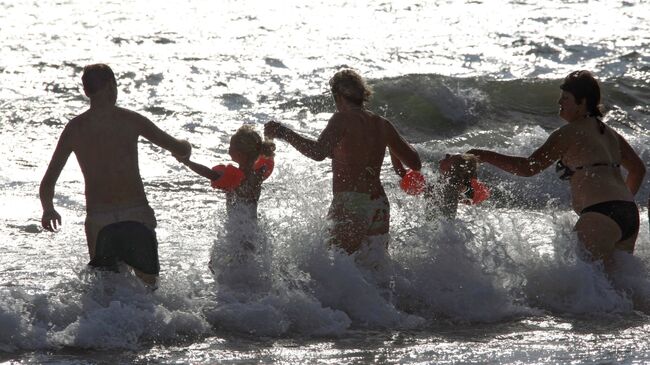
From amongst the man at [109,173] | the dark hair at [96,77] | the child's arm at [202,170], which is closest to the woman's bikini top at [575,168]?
the child's arm at [202,170]

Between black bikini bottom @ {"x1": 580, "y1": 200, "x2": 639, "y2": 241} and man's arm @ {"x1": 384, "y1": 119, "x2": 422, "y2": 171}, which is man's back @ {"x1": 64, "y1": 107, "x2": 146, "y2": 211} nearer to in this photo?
man's arm @ {"x1": 384, "y1": 119, "x2": 422, "y2": 171}

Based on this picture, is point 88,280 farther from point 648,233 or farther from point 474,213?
point 648,233

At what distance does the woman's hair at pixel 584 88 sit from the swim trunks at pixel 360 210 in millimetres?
1432

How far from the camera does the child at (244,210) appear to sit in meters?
6.97

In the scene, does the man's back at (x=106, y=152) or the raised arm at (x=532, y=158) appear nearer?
the man's back at (x=106, y=152)

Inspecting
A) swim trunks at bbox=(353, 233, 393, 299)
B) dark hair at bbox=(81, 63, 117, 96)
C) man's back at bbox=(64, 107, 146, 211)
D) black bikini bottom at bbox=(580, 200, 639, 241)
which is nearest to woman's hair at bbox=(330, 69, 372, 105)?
swim trunks at bbox=(353, 233, 393, 299)

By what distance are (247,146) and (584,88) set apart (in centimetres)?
223

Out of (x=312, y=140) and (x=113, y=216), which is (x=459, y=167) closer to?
(x=312, y=140)

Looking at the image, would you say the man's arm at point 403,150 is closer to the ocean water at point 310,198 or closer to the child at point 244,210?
the ocean water at point 310,198

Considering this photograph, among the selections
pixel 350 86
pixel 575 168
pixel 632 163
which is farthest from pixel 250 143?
pixel 632 163

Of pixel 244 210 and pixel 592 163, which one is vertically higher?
pixel 592 163

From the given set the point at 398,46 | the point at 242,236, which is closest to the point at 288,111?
the point at 398,46

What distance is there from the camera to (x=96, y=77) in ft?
20.5

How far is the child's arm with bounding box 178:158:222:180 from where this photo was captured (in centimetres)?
645
